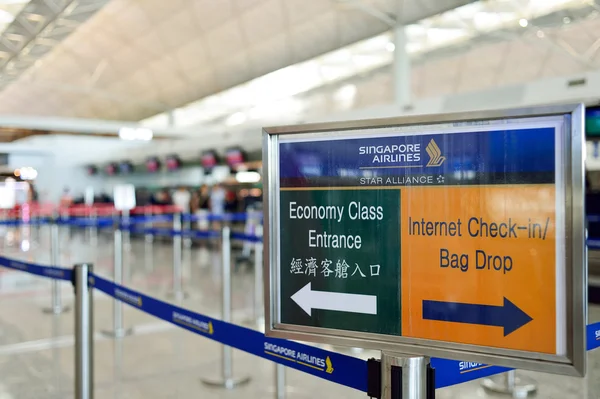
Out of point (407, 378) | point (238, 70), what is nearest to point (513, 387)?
point (407, 378)

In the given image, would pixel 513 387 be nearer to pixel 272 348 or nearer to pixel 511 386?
pixel 511 386

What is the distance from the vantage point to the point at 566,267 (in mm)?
1512

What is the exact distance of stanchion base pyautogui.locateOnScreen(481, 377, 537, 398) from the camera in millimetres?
4434

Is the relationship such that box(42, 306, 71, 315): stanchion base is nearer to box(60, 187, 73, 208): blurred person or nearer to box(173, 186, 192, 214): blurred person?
box(173, 186, 192, 214): blurred person

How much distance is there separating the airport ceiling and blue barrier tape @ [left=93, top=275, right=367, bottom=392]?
13623 millimetres

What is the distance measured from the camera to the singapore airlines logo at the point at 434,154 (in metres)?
1.68

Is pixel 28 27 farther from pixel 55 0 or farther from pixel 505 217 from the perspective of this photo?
pixel 505 217

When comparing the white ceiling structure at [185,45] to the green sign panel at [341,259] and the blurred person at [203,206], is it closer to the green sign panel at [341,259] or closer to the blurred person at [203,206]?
the blurred person at [203,206]

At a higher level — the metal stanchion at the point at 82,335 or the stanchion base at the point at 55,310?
the metal stanchion at the point at 82,335

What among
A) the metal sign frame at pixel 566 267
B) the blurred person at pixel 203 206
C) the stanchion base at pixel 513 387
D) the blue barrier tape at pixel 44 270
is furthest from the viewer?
the blurred person at pixel 203 206

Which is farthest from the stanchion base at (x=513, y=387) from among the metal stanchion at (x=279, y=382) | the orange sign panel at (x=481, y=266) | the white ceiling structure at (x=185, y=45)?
the white ceiling structure at (x=185, y=45)

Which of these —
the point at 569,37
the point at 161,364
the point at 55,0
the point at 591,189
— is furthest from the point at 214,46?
the point at 161,364

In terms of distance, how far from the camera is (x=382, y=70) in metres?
25.5

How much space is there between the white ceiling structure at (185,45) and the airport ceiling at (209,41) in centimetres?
5
